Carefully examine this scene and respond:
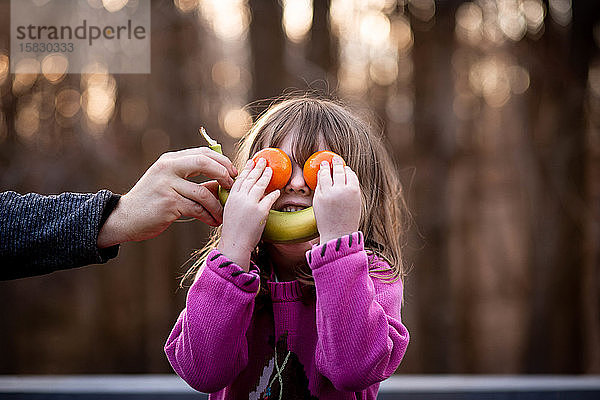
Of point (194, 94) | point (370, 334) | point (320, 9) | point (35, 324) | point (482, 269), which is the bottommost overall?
point (35, 324)

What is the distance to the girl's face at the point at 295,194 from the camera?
1.07 meters

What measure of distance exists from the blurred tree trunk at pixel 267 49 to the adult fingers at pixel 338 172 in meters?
3.29

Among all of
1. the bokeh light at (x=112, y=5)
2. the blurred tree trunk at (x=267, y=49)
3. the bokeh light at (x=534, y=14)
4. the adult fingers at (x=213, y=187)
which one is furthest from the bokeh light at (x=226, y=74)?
the adult fingers at (x=213, y=187)

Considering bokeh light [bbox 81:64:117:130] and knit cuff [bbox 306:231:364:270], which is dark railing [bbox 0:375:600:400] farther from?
bokeh light [bbox 81:64:117:130]

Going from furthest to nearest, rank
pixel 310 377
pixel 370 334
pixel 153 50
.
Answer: pixel 153 50 < pixel 310 377 < pixel 370 334

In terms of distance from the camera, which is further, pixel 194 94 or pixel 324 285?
pixel 194 94

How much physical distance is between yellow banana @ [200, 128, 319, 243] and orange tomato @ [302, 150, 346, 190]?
5 centimetres

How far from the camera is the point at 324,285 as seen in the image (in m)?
0.92

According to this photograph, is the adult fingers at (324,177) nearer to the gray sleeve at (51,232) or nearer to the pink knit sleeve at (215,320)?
the pink knit sleeve at (215,320)

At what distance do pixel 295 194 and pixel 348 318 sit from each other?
0.93 feet

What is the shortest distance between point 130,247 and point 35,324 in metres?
0.96

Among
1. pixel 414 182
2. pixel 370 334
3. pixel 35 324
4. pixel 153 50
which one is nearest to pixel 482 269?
pixel 414 182

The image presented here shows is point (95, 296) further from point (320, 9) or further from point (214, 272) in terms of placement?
point (214, 272)

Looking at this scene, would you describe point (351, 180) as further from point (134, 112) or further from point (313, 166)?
point (134, 112)
